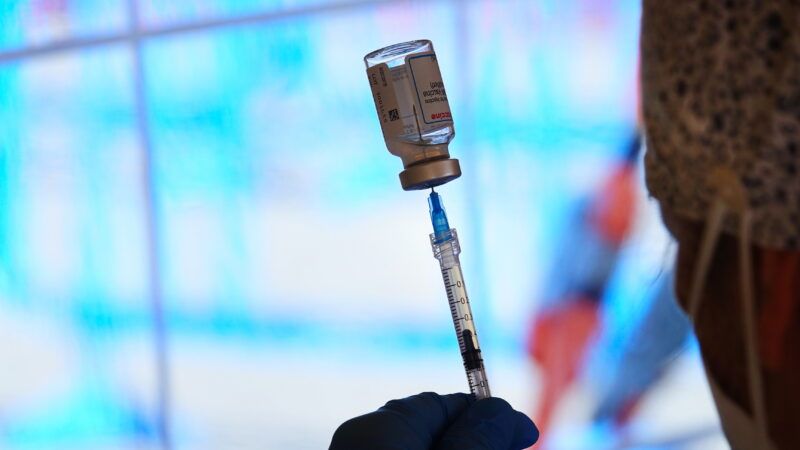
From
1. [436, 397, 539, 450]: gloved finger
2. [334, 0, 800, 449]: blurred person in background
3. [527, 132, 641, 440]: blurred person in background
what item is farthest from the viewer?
[527, 132, 641, 440]: blurred person in background

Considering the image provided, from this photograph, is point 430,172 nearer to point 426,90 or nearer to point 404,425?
point 426,90

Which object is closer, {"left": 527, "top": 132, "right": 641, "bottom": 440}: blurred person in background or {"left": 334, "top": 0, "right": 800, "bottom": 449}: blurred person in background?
{"left": 334, "top": 0, "right": 800, "bottom": 449}: blurred person in background

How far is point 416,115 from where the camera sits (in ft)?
3.31

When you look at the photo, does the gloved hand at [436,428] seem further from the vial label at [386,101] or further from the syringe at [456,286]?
the vial label at [386,101]

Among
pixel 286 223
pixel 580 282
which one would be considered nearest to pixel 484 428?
pixel 580 282

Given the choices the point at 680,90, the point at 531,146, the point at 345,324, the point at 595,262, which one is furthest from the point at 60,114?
the point at 680,90

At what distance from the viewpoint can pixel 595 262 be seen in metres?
1.59

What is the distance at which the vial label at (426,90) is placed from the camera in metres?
1.01

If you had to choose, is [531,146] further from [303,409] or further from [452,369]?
[303,409]

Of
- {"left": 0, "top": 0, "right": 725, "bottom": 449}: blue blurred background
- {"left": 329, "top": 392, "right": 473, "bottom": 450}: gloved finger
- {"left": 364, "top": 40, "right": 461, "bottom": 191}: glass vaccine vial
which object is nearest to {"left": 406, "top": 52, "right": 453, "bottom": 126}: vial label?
{"left": 364, "top": 40, "right": 461, "bottom": 191}: glass vaccine vial

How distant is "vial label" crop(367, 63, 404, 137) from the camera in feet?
3.34

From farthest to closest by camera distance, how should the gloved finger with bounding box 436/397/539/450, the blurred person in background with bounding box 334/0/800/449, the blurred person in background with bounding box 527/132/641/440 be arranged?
the blurred person in background with bounding box 527/132/641/440 → the gloved finger with bounding box 436/397/539/450 → the blurred person in background with bounding box 334/0/800/449

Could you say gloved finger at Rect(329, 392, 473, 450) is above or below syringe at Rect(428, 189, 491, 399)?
below

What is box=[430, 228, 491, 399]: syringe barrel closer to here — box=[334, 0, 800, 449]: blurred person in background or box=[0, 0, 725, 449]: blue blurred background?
box=[334, 0, 800, 449]: blurred person in background
